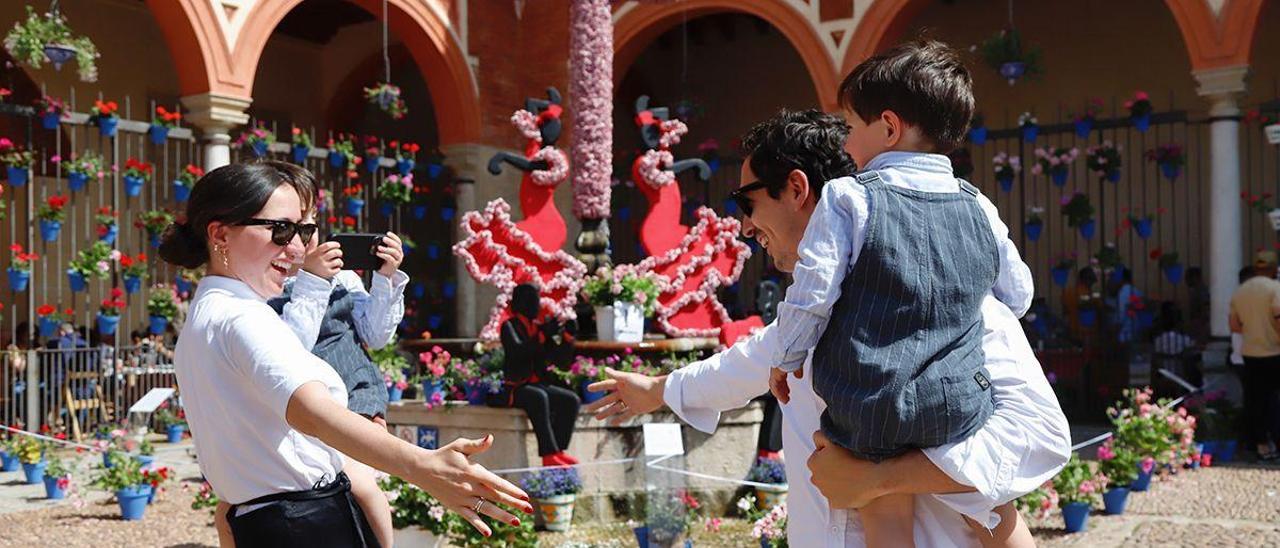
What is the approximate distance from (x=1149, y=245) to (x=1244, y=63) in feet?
12.5

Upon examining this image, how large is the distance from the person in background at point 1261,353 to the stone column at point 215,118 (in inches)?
339

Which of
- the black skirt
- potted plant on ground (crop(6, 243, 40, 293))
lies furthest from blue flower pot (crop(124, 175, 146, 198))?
the black skirt

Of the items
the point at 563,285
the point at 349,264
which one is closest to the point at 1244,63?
the point at 563,285

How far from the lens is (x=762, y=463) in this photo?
6.64m

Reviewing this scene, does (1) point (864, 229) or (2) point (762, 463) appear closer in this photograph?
(1) point (864, 229)

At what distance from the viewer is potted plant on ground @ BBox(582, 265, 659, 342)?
7.69m

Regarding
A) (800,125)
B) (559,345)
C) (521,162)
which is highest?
(521,162)

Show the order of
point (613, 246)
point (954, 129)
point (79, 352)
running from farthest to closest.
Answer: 1. point (613, 246)
2. point (79, 352)
3. point (954, 129)

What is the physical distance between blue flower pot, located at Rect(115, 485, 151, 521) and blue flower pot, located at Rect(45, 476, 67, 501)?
0.88 meters

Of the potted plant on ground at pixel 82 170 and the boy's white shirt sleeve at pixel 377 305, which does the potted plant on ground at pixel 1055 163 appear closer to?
the potted plant on ground at pixel 82 170

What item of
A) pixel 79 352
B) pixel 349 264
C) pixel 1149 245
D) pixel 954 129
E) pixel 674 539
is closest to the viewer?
pixel 954 129

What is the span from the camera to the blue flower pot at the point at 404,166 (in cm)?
1214

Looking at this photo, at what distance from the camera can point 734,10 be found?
1352 centimetres

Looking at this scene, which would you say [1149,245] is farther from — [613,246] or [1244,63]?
[613,246]
